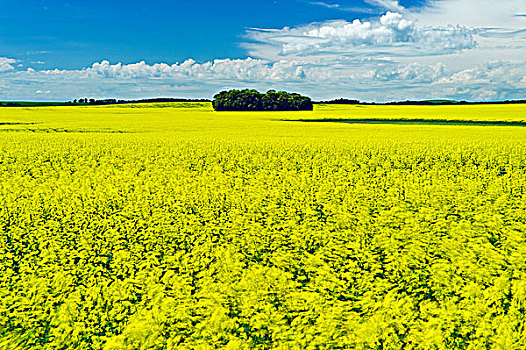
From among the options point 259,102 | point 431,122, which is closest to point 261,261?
point 431,122

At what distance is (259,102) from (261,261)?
98.7 m

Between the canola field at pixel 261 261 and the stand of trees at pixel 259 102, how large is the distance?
87326 mm

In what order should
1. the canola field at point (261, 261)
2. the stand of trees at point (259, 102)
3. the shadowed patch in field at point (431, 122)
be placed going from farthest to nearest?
the stand of trees at point (259, 102) → the shadowed patch in field at point (431, 122) → the canola field at point (261, 261)

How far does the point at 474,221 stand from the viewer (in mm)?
12047

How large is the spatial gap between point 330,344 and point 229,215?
6338mm

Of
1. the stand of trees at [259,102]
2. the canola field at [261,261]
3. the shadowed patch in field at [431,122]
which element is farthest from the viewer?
the stand of trees at [259,102]

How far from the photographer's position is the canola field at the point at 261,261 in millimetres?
6332

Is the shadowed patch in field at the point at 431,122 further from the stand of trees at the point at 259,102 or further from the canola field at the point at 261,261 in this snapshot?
the canola field at the point at 261,261

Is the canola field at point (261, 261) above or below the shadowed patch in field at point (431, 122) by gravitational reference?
below

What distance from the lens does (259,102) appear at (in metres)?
106

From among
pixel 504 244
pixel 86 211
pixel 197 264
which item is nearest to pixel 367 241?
pixel 504 244

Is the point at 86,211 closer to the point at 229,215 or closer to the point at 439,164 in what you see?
the point at 229,215

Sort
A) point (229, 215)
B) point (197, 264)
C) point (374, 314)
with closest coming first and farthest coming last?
point (374, 314), point (197, 264), point (229, 215)

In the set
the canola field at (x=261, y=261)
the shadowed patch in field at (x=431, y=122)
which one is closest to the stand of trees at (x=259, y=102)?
the shadowed patch in field at (x=431, y=122)
